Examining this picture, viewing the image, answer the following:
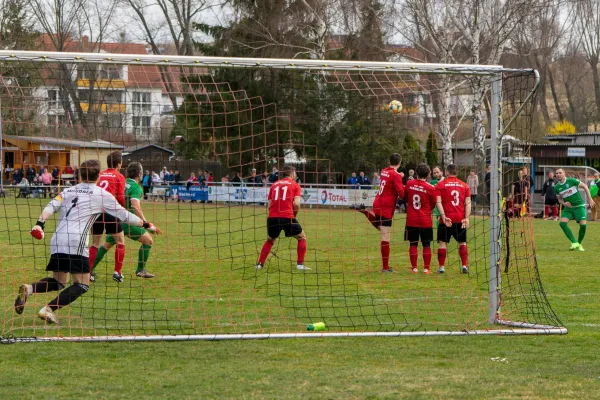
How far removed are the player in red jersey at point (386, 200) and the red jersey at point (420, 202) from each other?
0.20m

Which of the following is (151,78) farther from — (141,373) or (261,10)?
(261,10)

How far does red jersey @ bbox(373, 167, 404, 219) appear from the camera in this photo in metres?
13.2

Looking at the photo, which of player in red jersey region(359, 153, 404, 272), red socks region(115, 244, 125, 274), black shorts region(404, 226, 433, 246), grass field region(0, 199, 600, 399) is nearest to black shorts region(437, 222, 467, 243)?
black shorts region(404, 226, 433, 246)

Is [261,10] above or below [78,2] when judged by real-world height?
below

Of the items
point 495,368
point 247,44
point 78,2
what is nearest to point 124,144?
point 495,368

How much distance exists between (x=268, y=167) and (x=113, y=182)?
553 cm

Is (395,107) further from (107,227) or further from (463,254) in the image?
(107,227)

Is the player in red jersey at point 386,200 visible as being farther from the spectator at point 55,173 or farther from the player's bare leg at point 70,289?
the player's bare leg at point 70,289

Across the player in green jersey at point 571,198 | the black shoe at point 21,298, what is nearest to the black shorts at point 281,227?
the black shoe at point 21,298

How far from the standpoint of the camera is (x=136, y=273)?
41.5 feet

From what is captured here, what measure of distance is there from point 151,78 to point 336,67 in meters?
2.52

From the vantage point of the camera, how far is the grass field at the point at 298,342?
245 inches

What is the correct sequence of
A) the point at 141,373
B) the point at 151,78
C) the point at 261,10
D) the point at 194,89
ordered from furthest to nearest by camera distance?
the point at 261,10 < the point at 194,89 < the point at 151,78 < the point at 141,373

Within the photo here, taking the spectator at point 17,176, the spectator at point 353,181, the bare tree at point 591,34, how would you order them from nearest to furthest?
the spectator at point 17,176, the spectator at point 353,181, the bare tree at point 591,34
